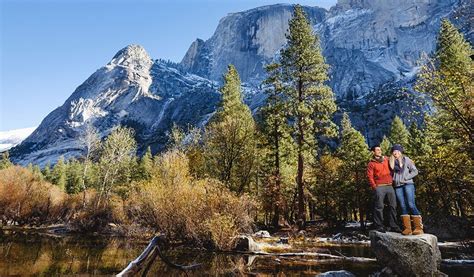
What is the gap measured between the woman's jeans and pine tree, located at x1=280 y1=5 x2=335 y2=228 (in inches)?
580

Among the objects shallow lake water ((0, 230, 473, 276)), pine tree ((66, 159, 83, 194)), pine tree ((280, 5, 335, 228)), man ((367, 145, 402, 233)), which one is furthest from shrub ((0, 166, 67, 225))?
pine tree ((66, 159, 83, 194))

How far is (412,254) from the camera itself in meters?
10.0

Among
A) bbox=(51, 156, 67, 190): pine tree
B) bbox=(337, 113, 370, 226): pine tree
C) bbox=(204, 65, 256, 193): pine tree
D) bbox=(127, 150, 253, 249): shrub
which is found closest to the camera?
bbox=(127, 150, 253, 249): shrub

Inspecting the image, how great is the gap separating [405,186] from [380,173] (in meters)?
0.77

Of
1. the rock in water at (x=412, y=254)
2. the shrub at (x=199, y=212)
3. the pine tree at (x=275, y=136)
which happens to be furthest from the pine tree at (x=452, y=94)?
the pine tree at (x=275, y=136)

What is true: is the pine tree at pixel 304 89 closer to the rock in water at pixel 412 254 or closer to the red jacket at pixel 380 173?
the red jacket at pixel 380 173

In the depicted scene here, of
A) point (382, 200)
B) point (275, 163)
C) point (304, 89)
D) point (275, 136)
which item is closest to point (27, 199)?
point (275, 163)

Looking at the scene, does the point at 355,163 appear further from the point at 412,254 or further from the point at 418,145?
the point at 412,254

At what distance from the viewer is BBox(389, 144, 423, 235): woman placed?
10.4 m

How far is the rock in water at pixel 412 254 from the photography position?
9.81m

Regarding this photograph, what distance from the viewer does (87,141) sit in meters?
41.9

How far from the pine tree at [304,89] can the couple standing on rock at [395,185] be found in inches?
566

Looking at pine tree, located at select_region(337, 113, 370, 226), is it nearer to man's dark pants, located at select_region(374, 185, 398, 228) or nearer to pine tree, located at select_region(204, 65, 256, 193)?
pine tree, located at select_region(204, 65, 256, 193)

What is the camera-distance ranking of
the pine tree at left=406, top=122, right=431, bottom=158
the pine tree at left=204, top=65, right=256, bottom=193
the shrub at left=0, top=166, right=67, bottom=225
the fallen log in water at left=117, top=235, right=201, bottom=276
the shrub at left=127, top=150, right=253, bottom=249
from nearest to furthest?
the fallen log in water at left=117, top=235, right=201, bottom=276 < the shrub at left=127, top=150, right=253, bottom=249 < the pine tree at left=204, top=65, right=256, bottom=193 < the shrub at left=0, top=166, right=67, bottom=225 < the pine tree at left=406, top=122, right=431, bottom=158
